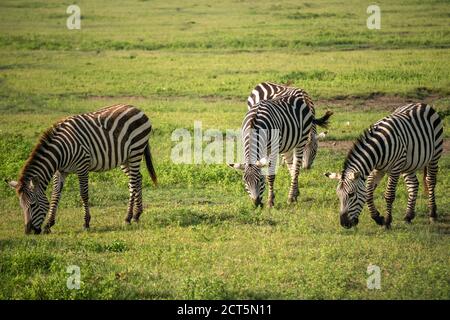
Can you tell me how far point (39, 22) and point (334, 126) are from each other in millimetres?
25137

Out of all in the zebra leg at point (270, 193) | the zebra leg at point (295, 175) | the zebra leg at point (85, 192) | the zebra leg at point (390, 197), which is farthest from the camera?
the zebra leg at point (295, 175)

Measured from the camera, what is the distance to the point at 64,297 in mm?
8789

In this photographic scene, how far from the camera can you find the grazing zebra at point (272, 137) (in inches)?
488

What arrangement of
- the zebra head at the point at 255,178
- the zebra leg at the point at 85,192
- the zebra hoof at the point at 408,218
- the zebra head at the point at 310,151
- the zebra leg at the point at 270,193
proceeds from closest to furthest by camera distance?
the zebra leg at the point at 85,192, the zebra hoof at the point at 408,218, the zebra head at the point at 255,178, the zebra leg at the point at 270,193, the zebra head at the point at 310,151

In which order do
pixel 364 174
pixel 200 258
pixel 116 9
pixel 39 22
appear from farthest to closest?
pixel 116 9 < pixel 39 22 < pixel 364 174 < pixel 200 258

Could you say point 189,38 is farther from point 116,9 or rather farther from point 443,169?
point 443,169

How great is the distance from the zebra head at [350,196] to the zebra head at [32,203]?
168 inches

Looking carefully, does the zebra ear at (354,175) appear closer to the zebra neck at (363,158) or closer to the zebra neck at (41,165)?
→ the zebra neck at (363,158)

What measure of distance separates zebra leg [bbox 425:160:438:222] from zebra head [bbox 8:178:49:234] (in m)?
5.76

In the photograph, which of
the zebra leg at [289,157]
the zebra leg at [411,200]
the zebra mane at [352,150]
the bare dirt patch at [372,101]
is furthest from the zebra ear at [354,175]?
the bare dirt patch at [372,101]

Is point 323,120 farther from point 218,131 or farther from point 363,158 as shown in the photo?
point 218,131

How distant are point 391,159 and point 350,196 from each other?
0.91m

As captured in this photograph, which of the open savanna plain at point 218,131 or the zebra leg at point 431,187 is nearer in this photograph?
the open savanna plain at point 218,131
